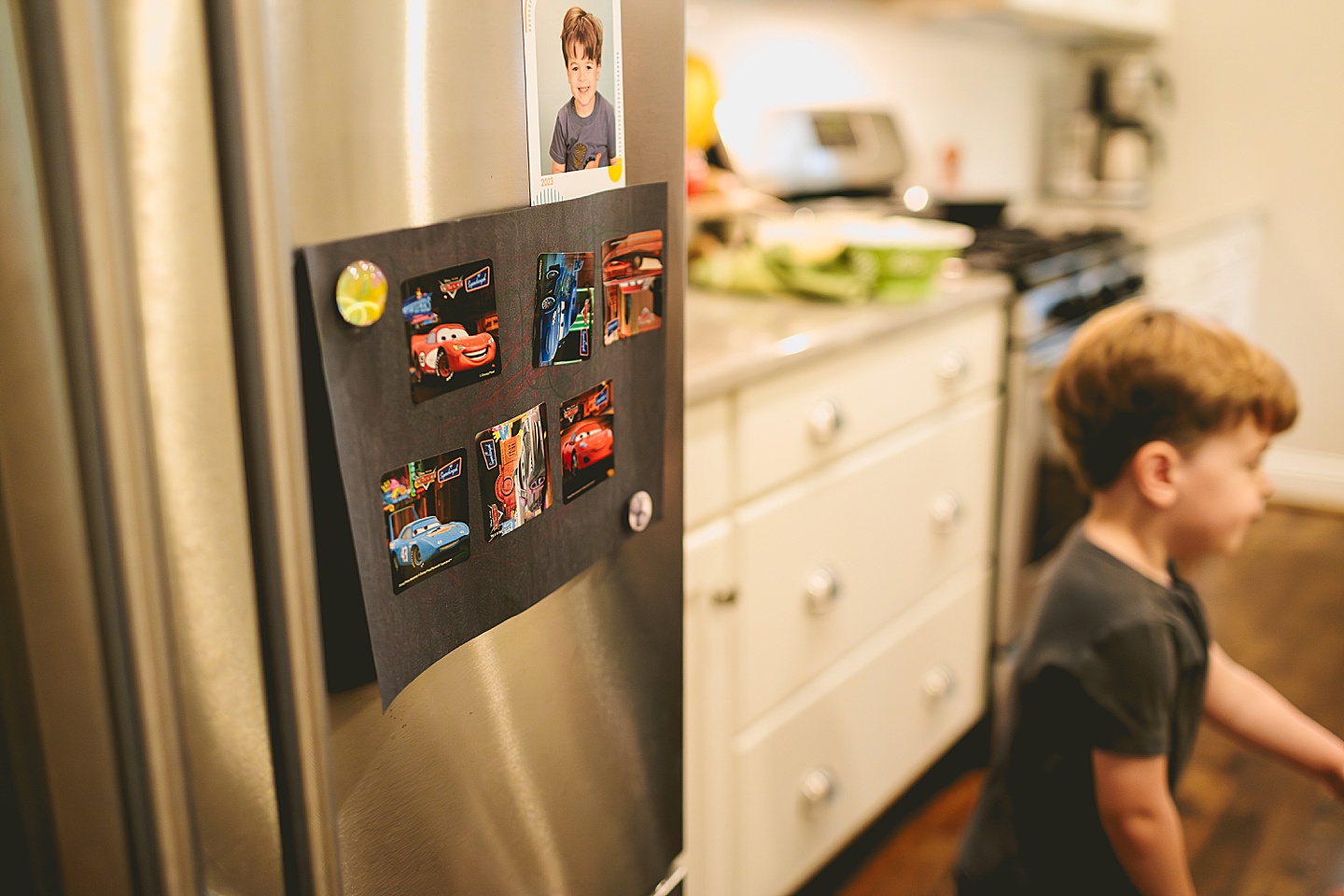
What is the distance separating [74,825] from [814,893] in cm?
142

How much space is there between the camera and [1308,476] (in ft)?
11.7

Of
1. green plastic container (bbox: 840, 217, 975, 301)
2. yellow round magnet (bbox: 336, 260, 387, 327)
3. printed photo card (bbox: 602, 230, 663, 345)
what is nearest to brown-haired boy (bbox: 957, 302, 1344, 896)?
green plastic container (bbox: 840, 217, 975, 301)

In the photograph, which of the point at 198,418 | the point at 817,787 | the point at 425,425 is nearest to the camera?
the point at 198,418

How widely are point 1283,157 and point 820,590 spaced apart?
286 centimetres

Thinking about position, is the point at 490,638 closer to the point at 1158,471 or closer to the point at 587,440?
the point at 587,440

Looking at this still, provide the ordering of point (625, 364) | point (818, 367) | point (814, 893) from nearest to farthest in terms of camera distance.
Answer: point (625, 364)
point (818, 367)
point (814, 893)

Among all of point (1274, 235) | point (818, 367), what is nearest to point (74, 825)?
point (818, 367)

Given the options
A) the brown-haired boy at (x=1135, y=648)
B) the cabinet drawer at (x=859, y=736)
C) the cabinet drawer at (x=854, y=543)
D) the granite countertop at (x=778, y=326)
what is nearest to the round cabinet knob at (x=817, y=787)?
the cabinet drawer at (x=859, y=736)

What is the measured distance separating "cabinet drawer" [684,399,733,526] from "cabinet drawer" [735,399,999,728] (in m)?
0.07

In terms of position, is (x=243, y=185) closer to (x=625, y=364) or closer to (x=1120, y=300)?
(x=625, y=364)

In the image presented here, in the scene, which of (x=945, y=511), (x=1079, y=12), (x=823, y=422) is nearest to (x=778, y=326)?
(x=823, y=422)

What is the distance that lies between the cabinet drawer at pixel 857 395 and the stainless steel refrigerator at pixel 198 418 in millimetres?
726

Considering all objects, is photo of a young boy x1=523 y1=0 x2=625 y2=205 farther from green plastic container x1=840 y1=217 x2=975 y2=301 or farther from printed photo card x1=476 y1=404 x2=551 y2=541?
green plastic container x1=840 y1=217 x2=975 y2=301

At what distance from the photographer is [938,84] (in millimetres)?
3072
